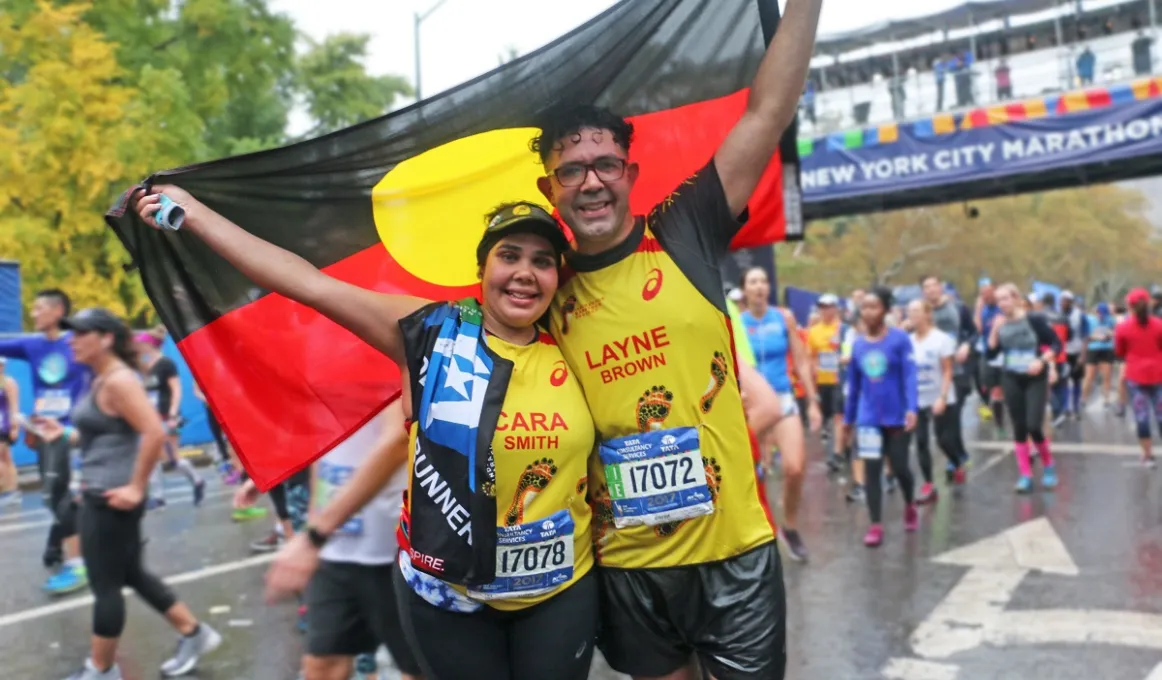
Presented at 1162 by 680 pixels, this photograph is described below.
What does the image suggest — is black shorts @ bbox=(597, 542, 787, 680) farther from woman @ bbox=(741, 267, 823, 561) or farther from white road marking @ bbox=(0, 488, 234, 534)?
white road marking @ bbox=(0, 488, 234, 534)

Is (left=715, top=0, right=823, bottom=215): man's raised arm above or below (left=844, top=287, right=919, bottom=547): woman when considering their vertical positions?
above

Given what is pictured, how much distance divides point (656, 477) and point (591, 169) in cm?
83

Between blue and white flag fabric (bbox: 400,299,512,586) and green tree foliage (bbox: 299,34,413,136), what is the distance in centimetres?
3123

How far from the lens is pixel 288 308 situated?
3168mm

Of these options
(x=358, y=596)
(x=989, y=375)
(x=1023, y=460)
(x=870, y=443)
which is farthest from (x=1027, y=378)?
(x=358, y=596)

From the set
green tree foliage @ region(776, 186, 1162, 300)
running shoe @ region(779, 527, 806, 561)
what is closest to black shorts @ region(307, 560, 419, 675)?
running shoe @ region(779, 527, 806, 561)

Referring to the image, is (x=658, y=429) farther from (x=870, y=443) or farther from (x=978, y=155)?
(x=978, y=155)

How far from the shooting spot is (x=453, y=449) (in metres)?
2.40

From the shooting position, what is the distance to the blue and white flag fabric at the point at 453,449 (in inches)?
94.3

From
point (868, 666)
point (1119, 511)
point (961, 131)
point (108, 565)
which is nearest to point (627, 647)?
point (868, 666)

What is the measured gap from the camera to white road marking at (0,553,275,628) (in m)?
6.36

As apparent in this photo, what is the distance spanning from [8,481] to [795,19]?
8017 mm

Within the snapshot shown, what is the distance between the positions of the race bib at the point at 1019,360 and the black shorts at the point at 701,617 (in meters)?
8.20

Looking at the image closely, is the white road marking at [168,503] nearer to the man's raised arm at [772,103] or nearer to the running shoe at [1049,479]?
the running shoe at [1049,479]
